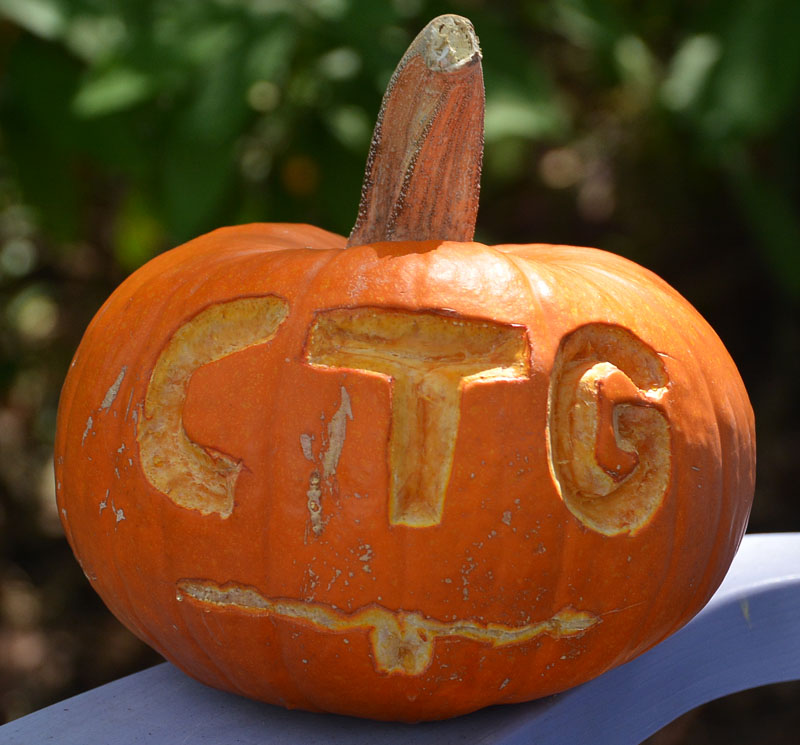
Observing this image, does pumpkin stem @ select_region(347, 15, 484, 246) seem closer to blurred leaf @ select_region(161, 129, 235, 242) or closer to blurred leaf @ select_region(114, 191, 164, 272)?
blurred leaf @ select_region(161, 129, 235, 242)

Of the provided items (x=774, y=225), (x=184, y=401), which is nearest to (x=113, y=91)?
(x=184, y=401)

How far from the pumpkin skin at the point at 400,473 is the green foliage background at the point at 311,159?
0.69 metres

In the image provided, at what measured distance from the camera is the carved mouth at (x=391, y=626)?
3.02 ft

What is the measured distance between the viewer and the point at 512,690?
99 cm

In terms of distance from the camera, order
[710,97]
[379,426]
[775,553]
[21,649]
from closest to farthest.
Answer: [379,426] < [775,553] < [710,97] < [21,649]

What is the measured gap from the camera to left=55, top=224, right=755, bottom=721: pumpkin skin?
0.91 metres

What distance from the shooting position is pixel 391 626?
0.93m

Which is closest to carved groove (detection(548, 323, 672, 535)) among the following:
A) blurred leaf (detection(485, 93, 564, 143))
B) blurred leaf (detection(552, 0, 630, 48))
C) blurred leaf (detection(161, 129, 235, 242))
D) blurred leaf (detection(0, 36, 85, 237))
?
blurred leaf (detection(485, 93, 564, 143))

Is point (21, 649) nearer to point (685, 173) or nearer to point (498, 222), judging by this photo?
point (498, 222)

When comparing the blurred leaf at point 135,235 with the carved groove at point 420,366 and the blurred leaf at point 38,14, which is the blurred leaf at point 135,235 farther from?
the carved groove at point 420,366

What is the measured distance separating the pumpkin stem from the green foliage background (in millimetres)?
533

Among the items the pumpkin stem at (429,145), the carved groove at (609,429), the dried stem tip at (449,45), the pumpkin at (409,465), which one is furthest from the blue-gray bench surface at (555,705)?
the dried stem tip at (449,45)

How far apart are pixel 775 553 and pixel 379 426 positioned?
0.78 metres

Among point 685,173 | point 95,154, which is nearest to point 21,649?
point 95,154
